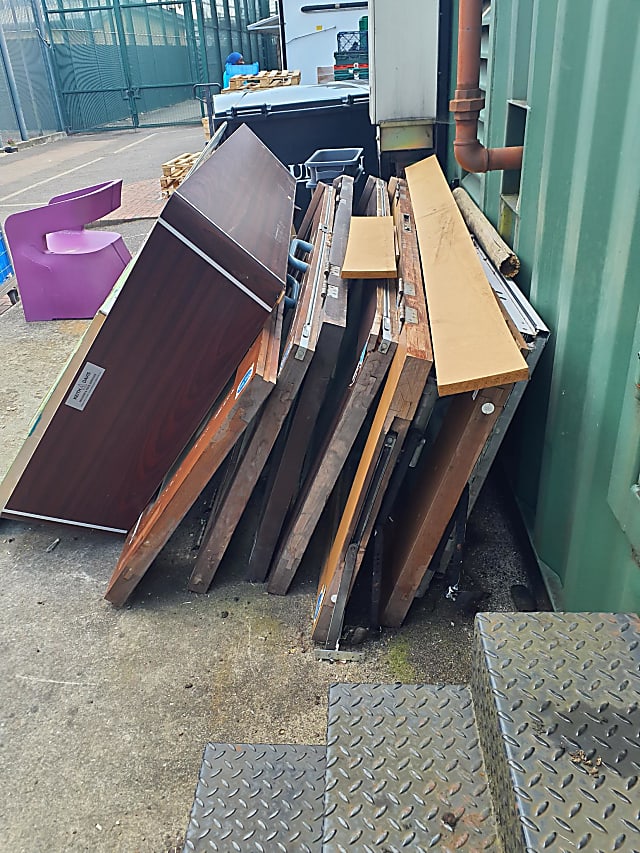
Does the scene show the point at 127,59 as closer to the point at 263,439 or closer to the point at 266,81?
the point at 266,81

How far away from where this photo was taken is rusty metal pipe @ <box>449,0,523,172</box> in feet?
10.1

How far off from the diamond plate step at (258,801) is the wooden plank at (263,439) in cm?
102

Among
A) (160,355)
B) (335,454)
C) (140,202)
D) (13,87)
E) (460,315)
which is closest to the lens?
(460,315)

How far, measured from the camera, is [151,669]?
2.65 m

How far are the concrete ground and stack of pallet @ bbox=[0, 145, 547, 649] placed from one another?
14 cm

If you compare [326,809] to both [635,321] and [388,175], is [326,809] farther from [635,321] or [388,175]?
[388,175]

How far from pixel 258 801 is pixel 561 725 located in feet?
2.93

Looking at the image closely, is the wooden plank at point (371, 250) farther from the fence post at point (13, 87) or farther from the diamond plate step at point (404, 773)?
the fence post at point (13, 87)

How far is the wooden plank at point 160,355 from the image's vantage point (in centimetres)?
269

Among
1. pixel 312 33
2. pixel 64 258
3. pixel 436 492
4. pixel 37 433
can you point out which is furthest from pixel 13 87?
pixel 436 492

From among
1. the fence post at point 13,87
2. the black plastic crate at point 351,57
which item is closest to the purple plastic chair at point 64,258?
the black plastic crate at point 351,57

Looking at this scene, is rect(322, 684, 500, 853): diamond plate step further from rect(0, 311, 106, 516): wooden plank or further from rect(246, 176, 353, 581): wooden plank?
rect(0, 311, 106, 516): wooden plank

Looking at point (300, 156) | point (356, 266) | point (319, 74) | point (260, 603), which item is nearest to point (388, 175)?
point (300, 156)

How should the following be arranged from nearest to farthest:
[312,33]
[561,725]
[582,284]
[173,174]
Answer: [561,725] → [582,284] → [173,174] → [312,33]
